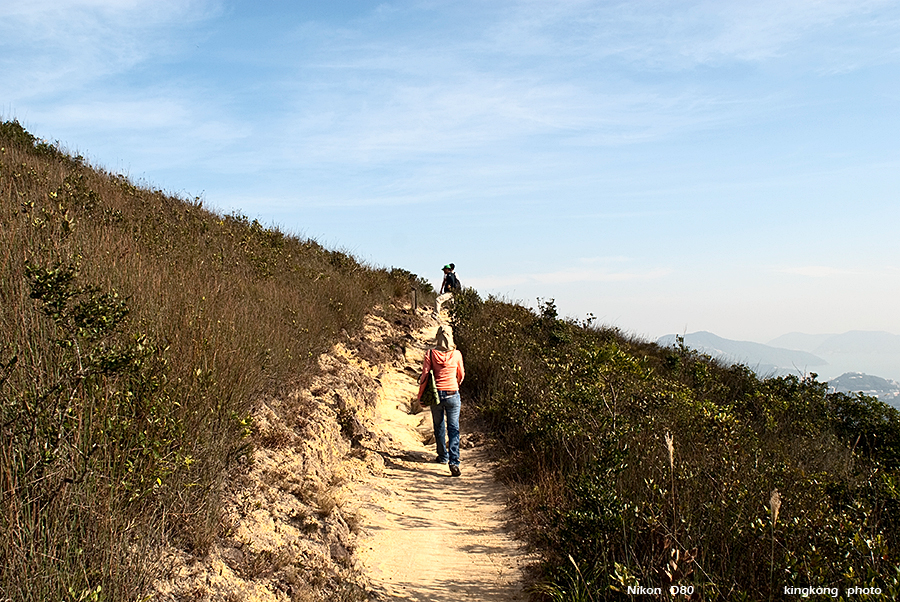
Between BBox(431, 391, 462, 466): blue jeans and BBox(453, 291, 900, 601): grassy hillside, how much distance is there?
80cm

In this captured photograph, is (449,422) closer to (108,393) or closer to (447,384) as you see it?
(447,384)

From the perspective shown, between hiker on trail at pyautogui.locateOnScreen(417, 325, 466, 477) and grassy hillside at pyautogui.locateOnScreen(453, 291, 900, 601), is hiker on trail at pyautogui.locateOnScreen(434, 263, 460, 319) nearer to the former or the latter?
grassy hillside at pyautogui.locateOnScreen(453, 291, 900, 601)

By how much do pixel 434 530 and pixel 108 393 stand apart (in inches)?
150

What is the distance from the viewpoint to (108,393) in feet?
10.8

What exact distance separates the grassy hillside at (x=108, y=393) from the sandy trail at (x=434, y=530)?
5.67ft

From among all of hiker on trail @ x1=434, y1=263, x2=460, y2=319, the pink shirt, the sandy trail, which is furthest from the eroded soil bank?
hiker on trail @ x1=434, y1=263, x2=460, y2=319

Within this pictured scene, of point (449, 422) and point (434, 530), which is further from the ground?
point (449, 422)

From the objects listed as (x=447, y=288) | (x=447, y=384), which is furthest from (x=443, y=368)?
→ (x=447, y=288)

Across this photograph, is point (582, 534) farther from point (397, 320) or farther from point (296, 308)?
point (397, 320)

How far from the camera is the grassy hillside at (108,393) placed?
2682 mm

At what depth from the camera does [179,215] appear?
10.1 meters

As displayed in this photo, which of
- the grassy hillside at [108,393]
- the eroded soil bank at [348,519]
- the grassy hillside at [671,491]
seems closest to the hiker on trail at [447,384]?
the eroded soil bank at [348,519]

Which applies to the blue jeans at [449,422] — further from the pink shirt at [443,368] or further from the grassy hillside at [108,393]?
the grassy hillside at [108,393]

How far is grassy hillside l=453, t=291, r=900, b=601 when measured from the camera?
3363 mm
